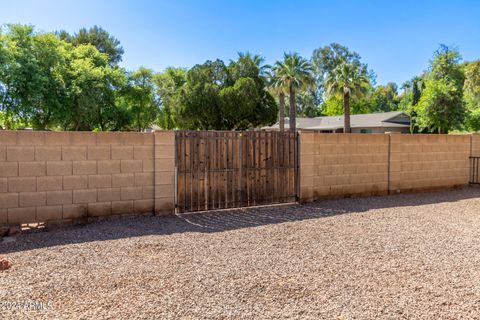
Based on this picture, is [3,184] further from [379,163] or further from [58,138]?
[379,163]

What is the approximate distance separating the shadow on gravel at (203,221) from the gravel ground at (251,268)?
32 mm

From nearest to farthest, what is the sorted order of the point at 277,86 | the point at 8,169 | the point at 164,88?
the point at 8,169 → the point at 277,86 → the point at 164,88

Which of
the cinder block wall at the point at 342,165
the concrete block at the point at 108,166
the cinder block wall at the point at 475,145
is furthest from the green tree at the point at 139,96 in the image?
the cinder block wall at the point at 475,145

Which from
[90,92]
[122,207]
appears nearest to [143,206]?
[122,207]

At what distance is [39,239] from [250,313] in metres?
3.80

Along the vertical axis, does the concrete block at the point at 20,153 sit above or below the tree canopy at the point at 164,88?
below

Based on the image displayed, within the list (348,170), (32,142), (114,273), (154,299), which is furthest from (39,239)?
(348,170)

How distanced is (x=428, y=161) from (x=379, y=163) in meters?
1.81

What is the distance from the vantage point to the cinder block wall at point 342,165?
844 centimetres

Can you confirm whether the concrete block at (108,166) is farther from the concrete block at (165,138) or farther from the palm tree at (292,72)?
the palm tree at (292,72)

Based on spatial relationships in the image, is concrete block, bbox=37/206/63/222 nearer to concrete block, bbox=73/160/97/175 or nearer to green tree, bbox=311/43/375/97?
concrete block, bbox=73/160/97/175

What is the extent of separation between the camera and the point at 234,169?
766 centimetres

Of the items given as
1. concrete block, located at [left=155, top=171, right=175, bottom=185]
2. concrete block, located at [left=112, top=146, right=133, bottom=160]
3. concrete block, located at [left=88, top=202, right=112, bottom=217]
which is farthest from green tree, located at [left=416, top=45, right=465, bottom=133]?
concrete block, located at [left=88, top=202, right=112, bottom=217]

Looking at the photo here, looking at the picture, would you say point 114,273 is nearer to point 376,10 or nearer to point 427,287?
point 427,287
